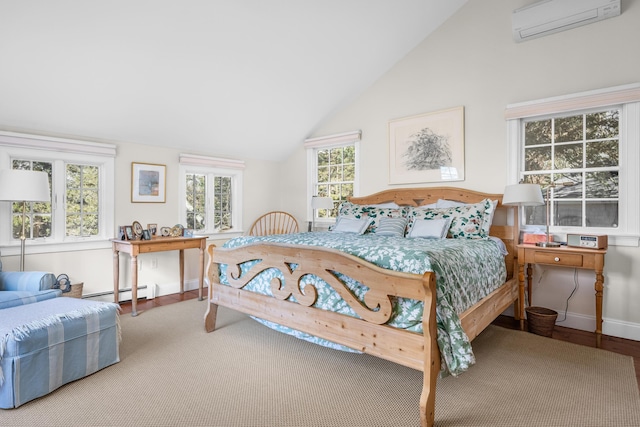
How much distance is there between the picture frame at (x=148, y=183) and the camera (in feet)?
13.2

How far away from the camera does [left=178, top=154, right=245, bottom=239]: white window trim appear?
4.48 m

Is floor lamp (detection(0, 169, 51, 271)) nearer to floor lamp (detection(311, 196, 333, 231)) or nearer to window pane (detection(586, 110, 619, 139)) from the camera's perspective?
floor lamp (detection(311, 196, 333, 231))

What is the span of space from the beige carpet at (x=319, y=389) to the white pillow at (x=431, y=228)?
1.00 metres

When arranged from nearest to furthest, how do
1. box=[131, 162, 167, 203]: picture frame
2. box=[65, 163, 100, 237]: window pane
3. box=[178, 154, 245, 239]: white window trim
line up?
box=[65, 163, 100, 237]: window pane < box=[131, 162, 167, 203]: picture frame < box=[178, 154, 245, 239]: white window trim

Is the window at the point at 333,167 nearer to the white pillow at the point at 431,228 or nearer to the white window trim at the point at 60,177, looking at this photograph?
the white pillow at the point at 431,228

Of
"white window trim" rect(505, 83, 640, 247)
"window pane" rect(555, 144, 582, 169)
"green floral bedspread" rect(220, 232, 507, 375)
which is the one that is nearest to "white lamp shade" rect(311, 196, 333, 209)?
"green floral bedspread" rect(220, 232, 507, 375)

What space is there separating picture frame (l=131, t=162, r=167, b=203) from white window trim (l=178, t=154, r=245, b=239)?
0.79 ft

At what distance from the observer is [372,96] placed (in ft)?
15.0

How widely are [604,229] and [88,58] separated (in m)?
4.70

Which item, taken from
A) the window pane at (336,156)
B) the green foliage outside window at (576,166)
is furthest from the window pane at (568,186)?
the window pane at (336,156)

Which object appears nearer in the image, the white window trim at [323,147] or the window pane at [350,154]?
the white window trim at [323,147]

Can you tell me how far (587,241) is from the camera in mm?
2871

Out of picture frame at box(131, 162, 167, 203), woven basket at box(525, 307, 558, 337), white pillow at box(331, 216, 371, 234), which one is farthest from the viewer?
picture frame at box(131, 162, 167, 203)

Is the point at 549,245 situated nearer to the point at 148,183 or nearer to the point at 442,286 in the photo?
the point at 442,286
